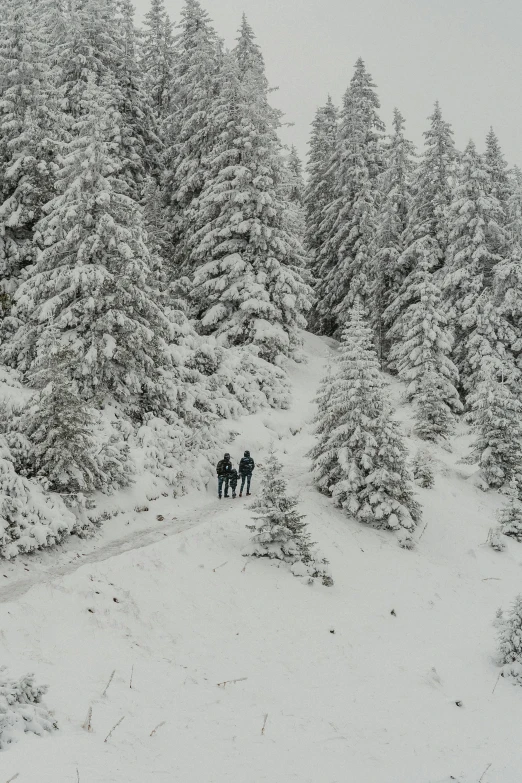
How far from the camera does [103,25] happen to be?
31.5 meters

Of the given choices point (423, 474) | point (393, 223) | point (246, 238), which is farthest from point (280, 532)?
point (393, 223)

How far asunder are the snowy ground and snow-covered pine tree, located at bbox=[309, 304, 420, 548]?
768mm

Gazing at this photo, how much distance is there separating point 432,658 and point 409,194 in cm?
3114

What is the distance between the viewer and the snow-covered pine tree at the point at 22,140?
70.6 ft

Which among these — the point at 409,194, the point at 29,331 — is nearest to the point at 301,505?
the point at 29,331

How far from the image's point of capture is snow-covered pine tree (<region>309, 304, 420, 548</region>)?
15102mm

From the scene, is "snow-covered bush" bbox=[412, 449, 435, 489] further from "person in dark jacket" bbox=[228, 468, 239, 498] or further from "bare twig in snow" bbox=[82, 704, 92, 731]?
"bare twig in snow" bbox=[82, 704, 92, 731]

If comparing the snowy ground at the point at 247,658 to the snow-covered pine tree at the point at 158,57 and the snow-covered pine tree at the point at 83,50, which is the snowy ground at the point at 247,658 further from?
the snow-covered pine tree at the point at 158,57

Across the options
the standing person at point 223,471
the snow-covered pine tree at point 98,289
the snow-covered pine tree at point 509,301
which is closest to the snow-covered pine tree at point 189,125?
the snow-covered pine tree at point 98,289

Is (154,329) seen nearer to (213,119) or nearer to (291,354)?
(291,354)

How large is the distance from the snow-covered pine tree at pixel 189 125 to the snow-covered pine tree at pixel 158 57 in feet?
16.3

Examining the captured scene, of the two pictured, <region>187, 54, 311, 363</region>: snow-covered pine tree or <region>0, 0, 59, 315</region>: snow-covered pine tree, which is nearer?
<region>0, 0, 59, 315</region>: snow-covered pine tree

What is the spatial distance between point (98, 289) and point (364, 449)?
358 inches

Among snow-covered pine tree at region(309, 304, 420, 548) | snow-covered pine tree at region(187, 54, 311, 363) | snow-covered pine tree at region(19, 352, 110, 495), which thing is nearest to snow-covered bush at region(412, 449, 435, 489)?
snow-covered pine tree at region(309, 304, 420, 548)
